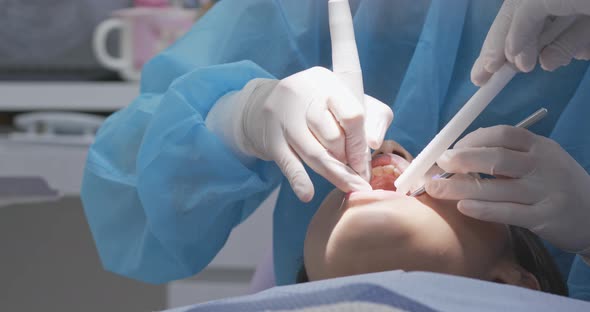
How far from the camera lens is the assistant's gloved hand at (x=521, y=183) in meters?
0.88

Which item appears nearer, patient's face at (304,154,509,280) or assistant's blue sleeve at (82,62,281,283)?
patient's face at (304,154,509,280)

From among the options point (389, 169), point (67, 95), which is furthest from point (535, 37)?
point (67, 95)

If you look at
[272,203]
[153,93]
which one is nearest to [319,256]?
[153,93]

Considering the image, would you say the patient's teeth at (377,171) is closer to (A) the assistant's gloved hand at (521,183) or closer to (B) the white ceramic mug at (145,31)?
(A) the assistant's gloved hand at (521,183)

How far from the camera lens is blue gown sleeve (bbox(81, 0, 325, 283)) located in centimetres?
107

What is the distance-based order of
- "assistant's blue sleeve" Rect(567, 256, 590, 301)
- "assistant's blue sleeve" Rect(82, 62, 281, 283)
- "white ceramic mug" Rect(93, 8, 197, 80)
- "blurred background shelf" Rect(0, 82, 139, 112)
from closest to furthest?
1. "assistant's blue sleeve" Rect(567, 256, 590, 301)
2. "assistant's blue sleeve" Rect(82, 62, 281, 283)
3. "white ceramic mug" Rect(93, 8, 197, 80)
4. "blurred background shelf" Rect(0, 82, 139, 112)

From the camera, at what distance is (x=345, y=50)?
990 millimetres

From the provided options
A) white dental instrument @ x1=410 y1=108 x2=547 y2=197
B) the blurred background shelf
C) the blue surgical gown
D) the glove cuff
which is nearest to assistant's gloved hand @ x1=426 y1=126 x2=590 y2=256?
white dental instrument @ x1=410 y1=108 x2=547 y2=197

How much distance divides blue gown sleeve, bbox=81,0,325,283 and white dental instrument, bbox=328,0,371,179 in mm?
147

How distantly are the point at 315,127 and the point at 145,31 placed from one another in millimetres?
1161

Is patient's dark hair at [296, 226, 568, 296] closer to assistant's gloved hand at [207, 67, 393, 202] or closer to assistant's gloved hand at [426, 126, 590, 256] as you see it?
assistant's gloved hand at [426, 126, 590, 256]

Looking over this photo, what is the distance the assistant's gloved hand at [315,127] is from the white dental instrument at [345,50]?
0.05ft

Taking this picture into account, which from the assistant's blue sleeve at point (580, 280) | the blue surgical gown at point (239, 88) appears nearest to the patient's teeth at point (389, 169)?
the blue surgical gown at point (239, 88)

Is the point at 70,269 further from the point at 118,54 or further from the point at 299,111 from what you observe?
the point at 118,54
